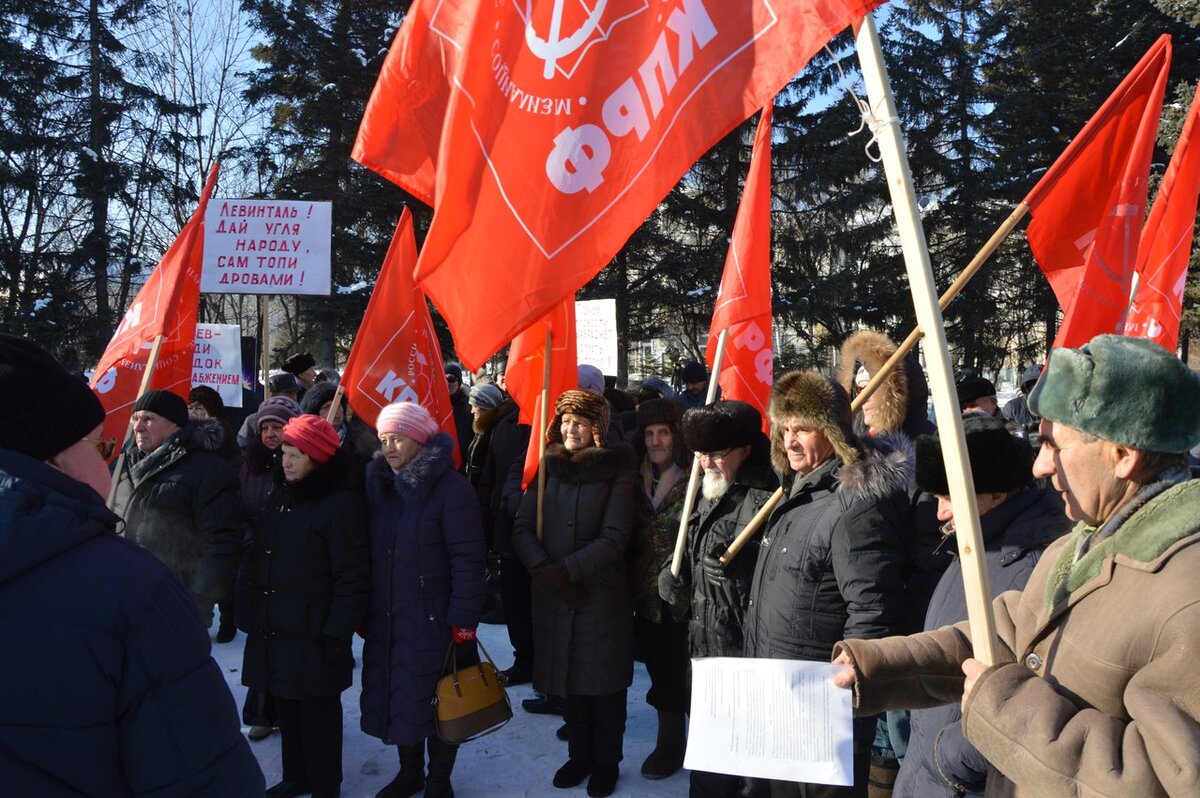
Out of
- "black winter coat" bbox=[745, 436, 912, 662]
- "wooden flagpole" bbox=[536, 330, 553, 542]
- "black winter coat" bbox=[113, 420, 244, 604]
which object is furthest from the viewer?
"black winter coat" bbox=[113, 420, 244, 604]

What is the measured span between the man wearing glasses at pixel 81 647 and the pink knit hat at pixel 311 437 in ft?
8.01

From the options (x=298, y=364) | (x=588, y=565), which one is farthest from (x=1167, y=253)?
(x=298, y=364)

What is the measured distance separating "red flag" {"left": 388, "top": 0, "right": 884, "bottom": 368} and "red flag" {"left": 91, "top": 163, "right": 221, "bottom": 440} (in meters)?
3.24

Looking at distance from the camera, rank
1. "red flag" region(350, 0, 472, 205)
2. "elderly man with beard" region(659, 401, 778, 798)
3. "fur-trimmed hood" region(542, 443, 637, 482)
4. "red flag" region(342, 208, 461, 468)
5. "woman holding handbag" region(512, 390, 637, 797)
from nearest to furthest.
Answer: "red flag" region(350, 0, 472, 205), "elderly man with beard" region(659, 401, 778, 798), "woman holding handbag" region(512, 390, 637, 797), "fur-trimmed hood" region(542, 443, 637, 482), "red flag" region(342, 208, 461, 468)

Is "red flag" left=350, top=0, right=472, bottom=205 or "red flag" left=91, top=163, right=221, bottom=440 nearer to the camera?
"red flag" left=350, top=0, right=472, bottom=205

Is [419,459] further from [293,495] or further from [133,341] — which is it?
[133,341]

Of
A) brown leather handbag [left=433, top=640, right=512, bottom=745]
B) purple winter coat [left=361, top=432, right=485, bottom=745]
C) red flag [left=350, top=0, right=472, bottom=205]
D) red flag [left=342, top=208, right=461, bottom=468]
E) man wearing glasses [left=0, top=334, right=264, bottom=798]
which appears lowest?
brown leather handbag [left=433, top=640, right=512, bottom=745]

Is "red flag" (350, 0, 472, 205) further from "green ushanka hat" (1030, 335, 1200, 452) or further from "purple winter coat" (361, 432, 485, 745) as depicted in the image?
"green ushanka hat" (1030, 335, 1200, 452)

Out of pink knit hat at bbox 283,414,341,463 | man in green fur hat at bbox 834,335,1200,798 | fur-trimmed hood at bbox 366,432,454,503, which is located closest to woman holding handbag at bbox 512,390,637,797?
fur-trimmed hood at bbox 366,432,454,503

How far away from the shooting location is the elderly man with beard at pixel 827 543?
3062 millimetres

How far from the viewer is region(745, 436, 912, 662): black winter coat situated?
3.04 m

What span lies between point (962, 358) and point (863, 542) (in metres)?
20.9

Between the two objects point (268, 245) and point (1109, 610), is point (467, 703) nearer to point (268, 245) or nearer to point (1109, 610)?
point (1109, 610)

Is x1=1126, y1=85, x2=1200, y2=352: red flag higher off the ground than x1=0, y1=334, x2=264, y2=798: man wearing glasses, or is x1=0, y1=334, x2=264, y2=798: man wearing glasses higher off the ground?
x1=1126, y1=85, x2=1200, y2=352: red flag
